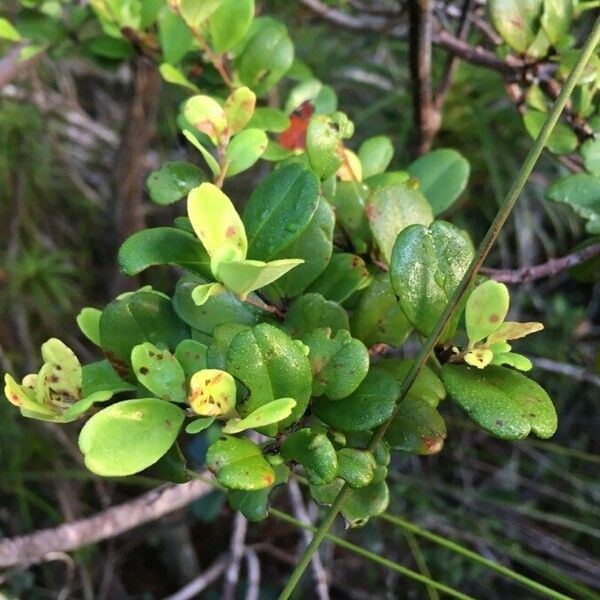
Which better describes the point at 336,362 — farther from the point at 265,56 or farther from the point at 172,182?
the point at 265,56

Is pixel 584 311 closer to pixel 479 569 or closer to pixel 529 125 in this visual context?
pixel 479 569

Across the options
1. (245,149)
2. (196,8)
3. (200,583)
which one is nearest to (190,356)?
(245,149)

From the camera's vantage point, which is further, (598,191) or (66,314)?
(66,314)

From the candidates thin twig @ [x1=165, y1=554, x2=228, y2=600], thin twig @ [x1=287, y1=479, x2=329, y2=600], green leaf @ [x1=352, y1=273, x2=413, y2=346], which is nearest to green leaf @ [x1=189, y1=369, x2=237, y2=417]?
green leaf @ [x1=352, y1=273, x2=413, y2=346]

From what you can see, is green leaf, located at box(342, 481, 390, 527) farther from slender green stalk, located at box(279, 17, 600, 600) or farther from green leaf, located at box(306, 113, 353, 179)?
green leaf, located at box(306, 113, 353, 179)

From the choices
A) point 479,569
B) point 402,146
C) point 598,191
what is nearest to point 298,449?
point 598,191
